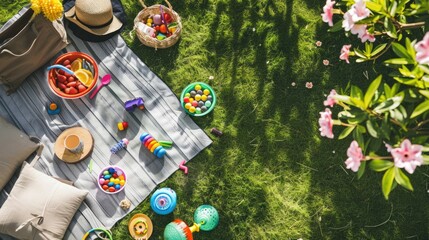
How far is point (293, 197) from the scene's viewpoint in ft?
13.5

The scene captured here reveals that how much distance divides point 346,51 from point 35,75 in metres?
3.14

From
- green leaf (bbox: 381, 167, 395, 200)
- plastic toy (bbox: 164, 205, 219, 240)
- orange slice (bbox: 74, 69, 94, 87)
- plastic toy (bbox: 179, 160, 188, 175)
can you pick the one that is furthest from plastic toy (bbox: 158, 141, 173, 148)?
green leaf (bbox: 381, 167, 395, 200)

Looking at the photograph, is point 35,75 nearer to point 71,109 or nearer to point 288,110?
point 71,109

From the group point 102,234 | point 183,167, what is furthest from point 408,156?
point 102,234

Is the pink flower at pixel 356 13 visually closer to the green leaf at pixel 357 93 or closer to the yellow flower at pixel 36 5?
the green leaf at pixel 357 93

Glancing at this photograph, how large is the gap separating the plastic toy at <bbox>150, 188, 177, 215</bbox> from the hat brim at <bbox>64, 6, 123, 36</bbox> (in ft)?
5.79

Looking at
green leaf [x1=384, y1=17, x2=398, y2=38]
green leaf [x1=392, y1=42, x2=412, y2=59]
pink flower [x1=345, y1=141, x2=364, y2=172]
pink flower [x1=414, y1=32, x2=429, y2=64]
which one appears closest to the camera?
pink flower [x1=414, y1=32, x2=429, y2=64]

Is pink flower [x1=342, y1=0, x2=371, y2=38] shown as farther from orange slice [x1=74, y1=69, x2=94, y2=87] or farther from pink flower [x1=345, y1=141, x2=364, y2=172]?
orange slice [x1=74, y1=69, x2=94, y2=87]

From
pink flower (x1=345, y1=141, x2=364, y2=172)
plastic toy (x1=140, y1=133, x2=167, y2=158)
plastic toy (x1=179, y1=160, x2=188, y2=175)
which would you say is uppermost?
pink flower (x1=345, y1=141, x2=364, y2=172)

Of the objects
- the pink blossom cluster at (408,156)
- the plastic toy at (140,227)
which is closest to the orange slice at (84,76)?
the plastic toy at (140,227)

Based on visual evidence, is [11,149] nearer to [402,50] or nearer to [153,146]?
[153,146]

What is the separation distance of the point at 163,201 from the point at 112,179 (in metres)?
0.55

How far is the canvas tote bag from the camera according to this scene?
4.03 metres

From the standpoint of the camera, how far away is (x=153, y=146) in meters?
4.14
